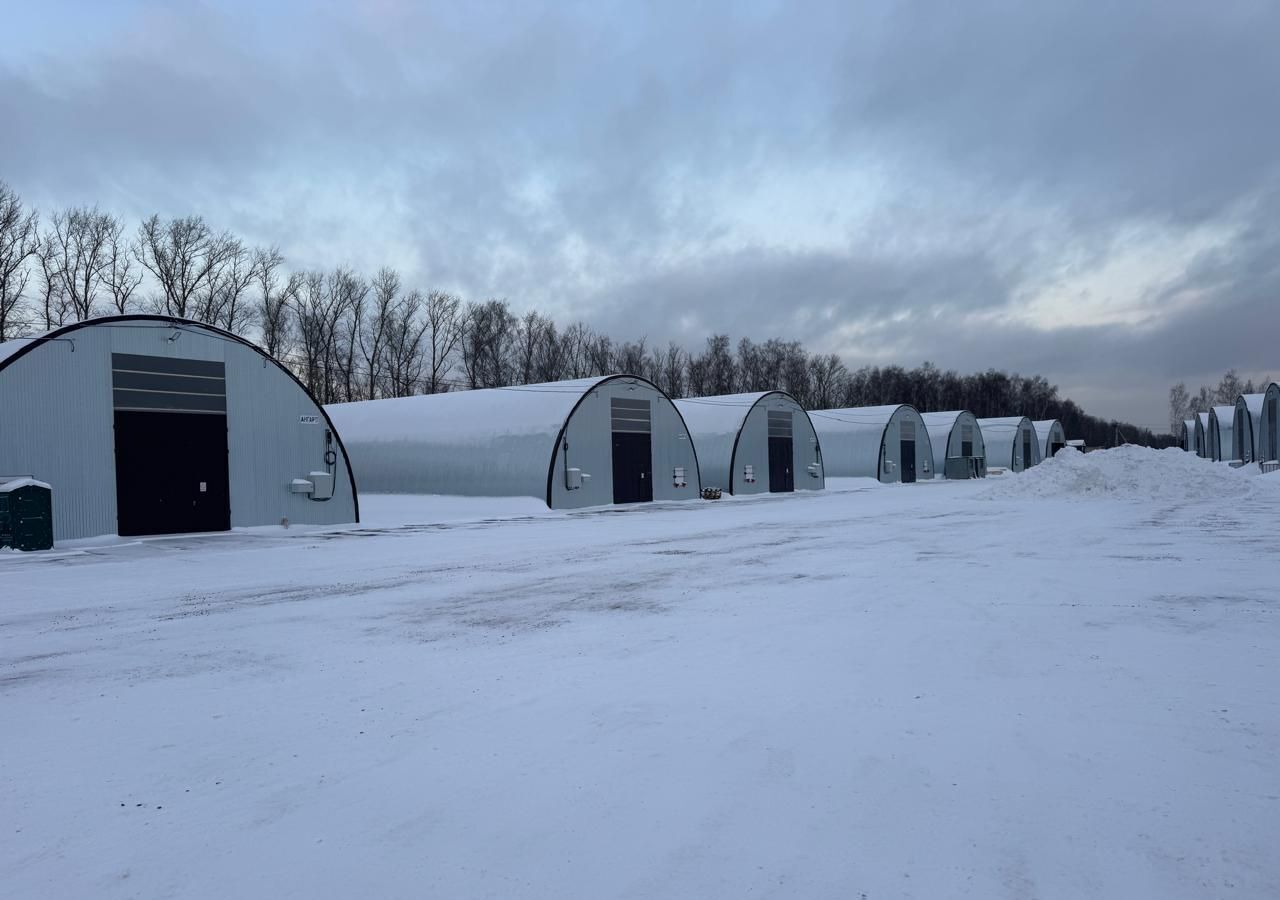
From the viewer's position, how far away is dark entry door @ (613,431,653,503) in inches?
1407

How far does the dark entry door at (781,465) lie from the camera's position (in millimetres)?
46688

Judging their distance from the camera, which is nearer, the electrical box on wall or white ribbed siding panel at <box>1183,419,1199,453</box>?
the electrical box on wall

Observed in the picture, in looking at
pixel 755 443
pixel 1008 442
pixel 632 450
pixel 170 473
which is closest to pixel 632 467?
pixel 632 450

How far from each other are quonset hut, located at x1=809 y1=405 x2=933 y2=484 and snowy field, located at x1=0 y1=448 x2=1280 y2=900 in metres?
44.2

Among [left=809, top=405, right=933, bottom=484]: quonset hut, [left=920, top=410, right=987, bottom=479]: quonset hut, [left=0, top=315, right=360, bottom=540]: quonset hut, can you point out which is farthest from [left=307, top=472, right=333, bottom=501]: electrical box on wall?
[left=920, top=410, right=987, bottom=479]: quonset hut

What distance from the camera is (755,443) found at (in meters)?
45.5

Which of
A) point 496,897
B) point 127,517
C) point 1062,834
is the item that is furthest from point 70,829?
point 127,517

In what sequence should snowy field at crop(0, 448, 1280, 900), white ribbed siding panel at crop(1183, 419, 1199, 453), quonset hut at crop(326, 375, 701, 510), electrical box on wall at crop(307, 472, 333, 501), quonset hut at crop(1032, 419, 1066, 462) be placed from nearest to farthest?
snowy field at crop(0, 448, 1280, 900) < electrical box on wall at crop(307, 472, 333, 501) < quonset hut at crop(326, 375, 701, 510) < quonset hut at crop(1032, 419, 1066, 462) < white ribbed siding panel at crop(1183, 419, 1199, 453)

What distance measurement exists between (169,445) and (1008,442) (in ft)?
231

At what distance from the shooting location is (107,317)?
2145 cm

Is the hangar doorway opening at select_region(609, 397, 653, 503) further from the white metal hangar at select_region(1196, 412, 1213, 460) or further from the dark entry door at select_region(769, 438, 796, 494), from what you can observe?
the white metal hangar at select_region(1196, 412, 1213, 460)

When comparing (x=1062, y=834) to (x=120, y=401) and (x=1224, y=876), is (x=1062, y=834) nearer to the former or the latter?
(x=1224, y=876)

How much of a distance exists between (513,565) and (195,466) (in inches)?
466

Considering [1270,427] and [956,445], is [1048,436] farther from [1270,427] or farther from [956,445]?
[1270,427]
